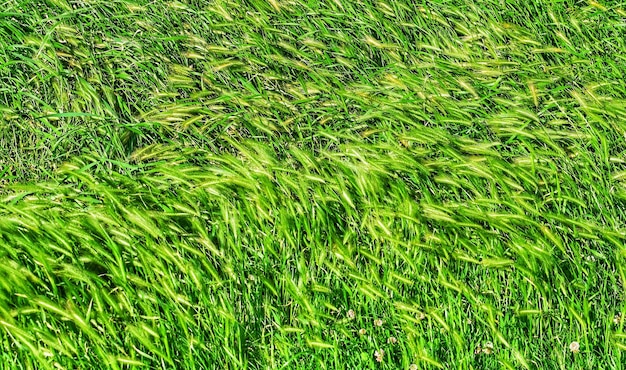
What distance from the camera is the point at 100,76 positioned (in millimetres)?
3148

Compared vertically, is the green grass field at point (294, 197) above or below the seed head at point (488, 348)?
above

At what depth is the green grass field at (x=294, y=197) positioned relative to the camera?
2439 mm

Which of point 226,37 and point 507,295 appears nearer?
point 507,295

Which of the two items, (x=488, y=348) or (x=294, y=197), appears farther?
(x=294, y=197)

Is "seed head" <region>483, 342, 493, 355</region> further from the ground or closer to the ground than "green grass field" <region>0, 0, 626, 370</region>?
closer to the ground

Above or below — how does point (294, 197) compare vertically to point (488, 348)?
above

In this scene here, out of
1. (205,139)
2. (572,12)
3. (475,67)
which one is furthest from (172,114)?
(572,12)

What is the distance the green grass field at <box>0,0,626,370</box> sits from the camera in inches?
96.0

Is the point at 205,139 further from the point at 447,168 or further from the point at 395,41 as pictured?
the point at 395,41

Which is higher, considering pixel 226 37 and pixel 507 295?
pixel 226 37

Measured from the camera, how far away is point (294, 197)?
2.74 m

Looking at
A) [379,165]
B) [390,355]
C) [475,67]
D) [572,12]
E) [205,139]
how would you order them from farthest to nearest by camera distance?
1. [572,12]
2. [475,67]
3. [205,139]
4. [379,165]
5. [390,355]

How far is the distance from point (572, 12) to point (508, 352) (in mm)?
1862

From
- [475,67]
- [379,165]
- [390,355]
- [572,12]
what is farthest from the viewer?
[572,12]
